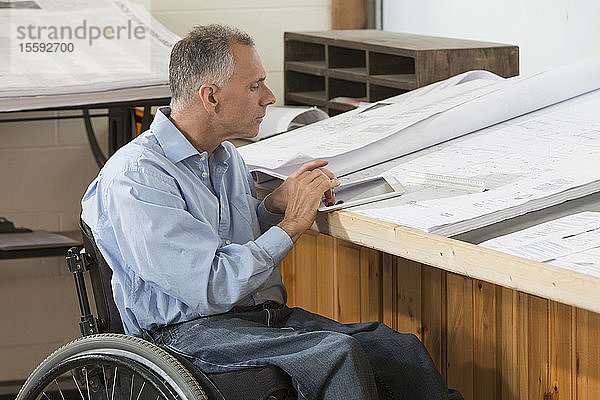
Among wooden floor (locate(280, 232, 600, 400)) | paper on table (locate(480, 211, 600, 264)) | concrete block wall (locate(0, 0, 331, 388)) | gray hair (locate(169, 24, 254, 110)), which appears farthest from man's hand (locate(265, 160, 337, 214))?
concrete block wall (locate(0, 0, 331, 388))

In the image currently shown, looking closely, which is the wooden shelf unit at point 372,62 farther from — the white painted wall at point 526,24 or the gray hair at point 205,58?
the gray hair at point 205,58

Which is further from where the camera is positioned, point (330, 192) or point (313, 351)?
point (330, 192)

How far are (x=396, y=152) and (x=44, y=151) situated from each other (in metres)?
1.80

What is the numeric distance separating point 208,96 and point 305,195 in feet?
0.83

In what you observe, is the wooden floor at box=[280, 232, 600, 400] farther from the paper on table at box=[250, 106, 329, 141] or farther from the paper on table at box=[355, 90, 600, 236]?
the paper on table at box=[250, 106, 329, 141]

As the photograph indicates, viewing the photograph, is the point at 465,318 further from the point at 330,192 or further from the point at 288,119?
the point at 288,119

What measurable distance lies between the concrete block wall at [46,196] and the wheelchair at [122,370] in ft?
5.42

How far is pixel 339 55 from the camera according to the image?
314cm

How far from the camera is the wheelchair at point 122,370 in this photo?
1.43 meters

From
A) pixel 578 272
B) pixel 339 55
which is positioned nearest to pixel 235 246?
pixel 578 272

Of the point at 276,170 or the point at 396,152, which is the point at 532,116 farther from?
the point at 276,170

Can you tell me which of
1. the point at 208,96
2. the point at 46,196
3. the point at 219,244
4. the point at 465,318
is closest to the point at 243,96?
the point at 208,96

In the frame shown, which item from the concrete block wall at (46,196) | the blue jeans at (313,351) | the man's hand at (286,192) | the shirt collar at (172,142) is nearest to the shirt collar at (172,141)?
the shirt collar at (172,142)

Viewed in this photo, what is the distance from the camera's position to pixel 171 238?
1.52m
